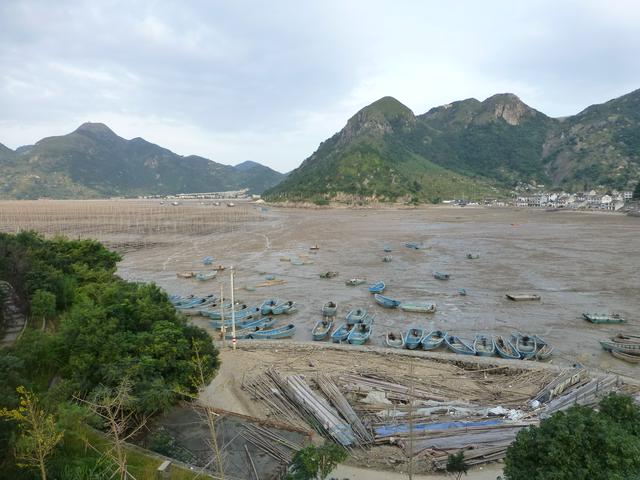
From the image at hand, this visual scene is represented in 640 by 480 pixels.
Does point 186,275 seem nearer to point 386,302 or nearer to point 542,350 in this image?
point 386,302

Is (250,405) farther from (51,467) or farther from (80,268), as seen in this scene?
(80,268)

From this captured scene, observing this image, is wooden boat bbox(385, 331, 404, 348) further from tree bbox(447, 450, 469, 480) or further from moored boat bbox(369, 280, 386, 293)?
tree bbox(447, 450, 469, 480)

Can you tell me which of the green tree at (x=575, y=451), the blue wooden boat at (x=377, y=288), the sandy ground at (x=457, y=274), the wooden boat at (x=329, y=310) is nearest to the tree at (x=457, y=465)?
the green tree at (x=575, y=451)

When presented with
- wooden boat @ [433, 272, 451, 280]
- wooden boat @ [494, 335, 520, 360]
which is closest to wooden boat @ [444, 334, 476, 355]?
wooden boat @ [494, 335, 520, 360]

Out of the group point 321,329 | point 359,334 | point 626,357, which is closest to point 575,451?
point 359,334

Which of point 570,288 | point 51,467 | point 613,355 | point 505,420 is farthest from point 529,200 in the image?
→ point 51,467

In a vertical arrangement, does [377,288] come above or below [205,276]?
below
